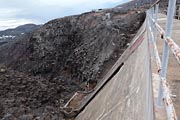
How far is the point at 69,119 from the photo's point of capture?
11.6 meters

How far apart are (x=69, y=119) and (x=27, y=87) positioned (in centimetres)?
818

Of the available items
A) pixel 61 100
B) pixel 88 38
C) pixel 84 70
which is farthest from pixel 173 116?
pixel 88 38

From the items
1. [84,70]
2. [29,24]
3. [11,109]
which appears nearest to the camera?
[11,109]

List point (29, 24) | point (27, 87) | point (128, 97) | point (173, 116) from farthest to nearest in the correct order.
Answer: point (29, 24)
point (27, 87)
point (128, 97)
point (173, 116)

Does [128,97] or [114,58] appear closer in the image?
[128,97]

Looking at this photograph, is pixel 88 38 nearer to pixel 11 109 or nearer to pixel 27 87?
pixel 27 87

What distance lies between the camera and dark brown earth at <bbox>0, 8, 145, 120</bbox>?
16047 millimetres

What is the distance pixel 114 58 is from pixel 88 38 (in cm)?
794

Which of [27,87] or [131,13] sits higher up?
[131,13]

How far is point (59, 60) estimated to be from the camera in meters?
29.0

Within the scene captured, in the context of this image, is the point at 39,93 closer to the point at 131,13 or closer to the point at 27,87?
the point at 27,87

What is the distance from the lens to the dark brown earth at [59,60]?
16.0 m

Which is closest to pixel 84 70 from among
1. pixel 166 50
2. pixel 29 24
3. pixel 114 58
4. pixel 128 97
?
pixel 114 58

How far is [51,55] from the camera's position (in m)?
30.3
